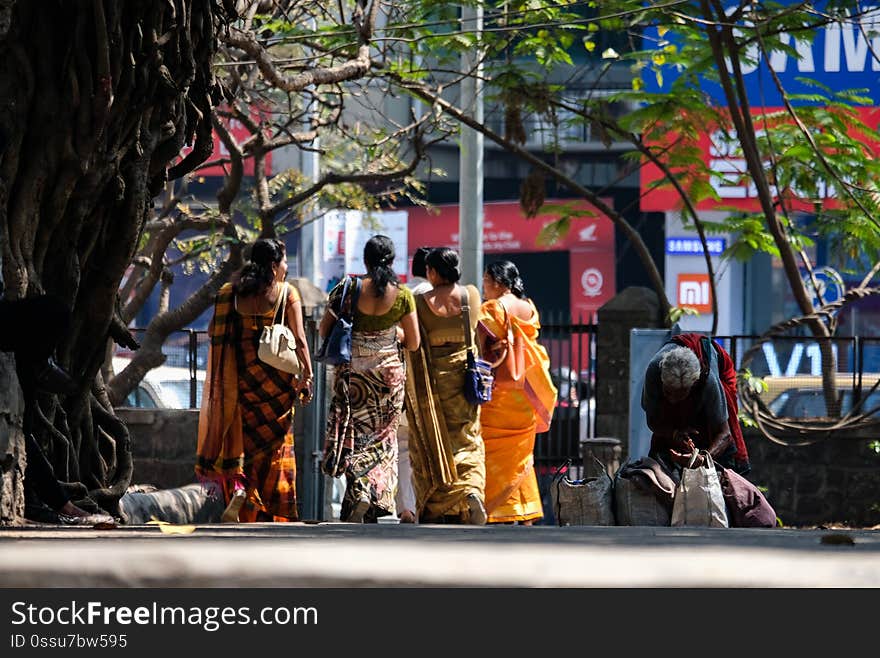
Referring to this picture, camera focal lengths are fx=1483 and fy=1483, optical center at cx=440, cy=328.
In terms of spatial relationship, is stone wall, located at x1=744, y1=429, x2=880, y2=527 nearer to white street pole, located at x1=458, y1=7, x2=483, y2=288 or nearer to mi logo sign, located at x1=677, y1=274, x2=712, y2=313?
white street pole, located at x1=458, y1=7, x2=483, y2=288

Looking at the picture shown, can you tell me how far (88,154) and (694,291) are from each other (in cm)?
2487

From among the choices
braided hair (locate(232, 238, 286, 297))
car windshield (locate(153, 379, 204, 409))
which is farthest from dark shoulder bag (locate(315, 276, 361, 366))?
car windshield (locate(153, 379, 204, 409))

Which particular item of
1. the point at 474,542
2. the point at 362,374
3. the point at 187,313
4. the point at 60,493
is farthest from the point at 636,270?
the point at 474,542

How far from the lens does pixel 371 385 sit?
834 cm

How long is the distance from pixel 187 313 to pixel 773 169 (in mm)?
5122

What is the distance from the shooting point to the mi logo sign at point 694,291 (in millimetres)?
29625

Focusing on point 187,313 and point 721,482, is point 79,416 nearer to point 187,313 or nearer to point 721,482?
point 721,482

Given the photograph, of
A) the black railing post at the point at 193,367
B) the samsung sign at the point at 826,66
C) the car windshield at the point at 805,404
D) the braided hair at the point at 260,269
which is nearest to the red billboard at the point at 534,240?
the samsung sign at the point at 826,66

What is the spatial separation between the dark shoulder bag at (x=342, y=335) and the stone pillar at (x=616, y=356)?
4611mm

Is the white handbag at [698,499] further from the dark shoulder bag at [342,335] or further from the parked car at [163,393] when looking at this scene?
the parked car at [163,393]

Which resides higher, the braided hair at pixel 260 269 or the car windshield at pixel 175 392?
the braided hair at pixel 260 269

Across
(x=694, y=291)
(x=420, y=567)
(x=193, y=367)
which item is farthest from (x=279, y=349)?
(x=694, y=291)

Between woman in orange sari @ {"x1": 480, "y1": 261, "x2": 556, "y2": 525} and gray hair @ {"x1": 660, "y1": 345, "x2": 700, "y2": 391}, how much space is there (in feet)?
9.05

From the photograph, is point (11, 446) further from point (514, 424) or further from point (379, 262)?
point (514, 424)
